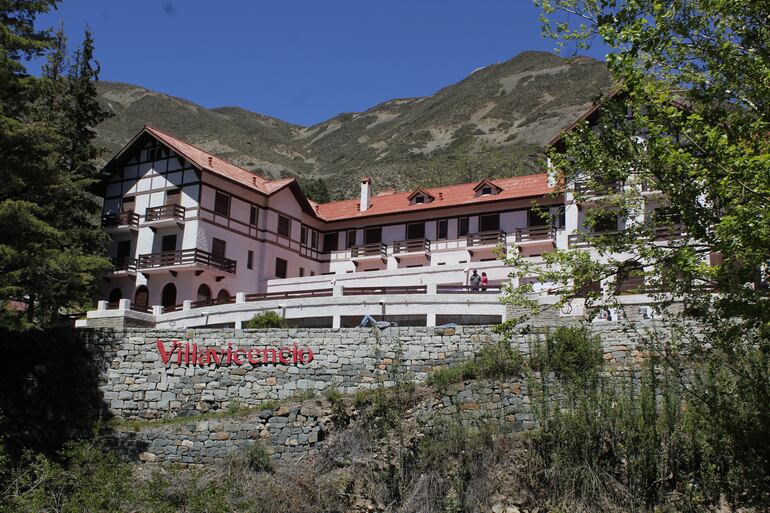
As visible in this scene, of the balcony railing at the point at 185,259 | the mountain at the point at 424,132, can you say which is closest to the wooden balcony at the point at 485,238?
the balcony railing at the point at 185,259

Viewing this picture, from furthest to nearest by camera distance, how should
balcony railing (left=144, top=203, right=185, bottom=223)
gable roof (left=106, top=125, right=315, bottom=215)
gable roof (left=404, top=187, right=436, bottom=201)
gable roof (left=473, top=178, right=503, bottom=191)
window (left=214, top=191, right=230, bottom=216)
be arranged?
1. gable roof (left=404, top=187, right=436, bottom=201)
2. gable roof (left=473, top=178, right=503, bottom=191)
3. window (left=214, top=191, right=230, bottom=216)
4. gable roof (left=106, top=125, right=315, bottom=215)
5. balcony railing (left=144, top=203, right=185, bottom=223)

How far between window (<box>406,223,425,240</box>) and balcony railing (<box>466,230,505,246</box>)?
327cm

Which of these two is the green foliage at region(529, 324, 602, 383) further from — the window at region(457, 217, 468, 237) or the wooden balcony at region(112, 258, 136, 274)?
the wooden balcony at region(112, 258, 136, 274)

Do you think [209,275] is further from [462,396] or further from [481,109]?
[481,109]

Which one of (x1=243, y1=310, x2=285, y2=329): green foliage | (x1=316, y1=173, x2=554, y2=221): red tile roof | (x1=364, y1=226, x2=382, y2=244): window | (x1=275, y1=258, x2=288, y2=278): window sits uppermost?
(x1=316, y1=173, x2=554, y2=221): red tile roof

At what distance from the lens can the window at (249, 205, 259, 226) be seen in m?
43.9

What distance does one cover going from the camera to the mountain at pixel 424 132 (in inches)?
4274

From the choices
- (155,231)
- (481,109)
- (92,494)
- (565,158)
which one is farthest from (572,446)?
(481,109)

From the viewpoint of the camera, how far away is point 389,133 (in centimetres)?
16438

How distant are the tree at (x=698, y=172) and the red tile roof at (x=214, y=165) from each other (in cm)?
2782

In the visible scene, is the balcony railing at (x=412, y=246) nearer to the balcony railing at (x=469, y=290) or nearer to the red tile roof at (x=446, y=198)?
the red tile roof at (x=446, y=198)

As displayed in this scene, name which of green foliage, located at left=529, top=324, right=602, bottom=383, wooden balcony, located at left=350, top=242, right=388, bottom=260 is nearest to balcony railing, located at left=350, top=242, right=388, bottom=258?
wooden balcony, located at left=350, top=242, right=388, bottom=260

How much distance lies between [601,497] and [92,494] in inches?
550

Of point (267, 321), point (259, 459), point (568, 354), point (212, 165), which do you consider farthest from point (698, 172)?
point (212, 165)
